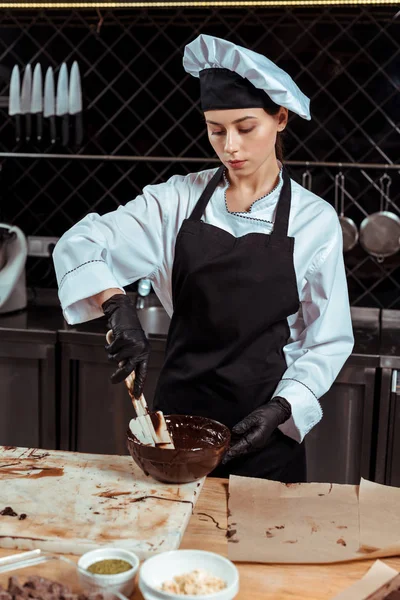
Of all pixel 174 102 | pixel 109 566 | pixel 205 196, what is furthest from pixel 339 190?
pixel 109 566

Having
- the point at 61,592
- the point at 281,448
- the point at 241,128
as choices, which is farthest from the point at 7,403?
the point at 61,592

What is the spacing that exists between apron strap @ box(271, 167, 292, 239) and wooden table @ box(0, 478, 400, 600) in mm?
796

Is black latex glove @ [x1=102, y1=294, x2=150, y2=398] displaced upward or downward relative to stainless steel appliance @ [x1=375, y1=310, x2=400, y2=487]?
upward

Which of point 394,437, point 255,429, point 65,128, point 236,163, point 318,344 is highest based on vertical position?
point 65,128

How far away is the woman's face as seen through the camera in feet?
5.83

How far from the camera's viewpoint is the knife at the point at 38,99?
3.48 metres

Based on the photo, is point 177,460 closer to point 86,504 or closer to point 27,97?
point 86,504

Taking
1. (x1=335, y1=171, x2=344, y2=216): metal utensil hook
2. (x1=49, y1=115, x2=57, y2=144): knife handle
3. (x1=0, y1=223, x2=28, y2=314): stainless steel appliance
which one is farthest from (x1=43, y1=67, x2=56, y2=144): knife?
(x1=335, y1=171, x2=344, y2=216): metal utensil hook

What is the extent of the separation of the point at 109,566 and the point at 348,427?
1.86 metres

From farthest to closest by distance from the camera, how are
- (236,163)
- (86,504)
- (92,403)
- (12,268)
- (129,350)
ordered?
(12,268) → (92,403) → (236,163) → (129,350) → (86,504)

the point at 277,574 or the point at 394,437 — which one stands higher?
the point at 277,574

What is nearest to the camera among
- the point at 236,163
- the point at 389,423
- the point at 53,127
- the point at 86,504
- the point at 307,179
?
the point at 86,504

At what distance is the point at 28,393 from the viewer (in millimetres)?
3104

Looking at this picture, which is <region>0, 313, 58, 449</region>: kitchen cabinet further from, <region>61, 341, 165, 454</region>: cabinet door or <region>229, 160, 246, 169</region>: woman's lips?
<region>229, 160, 246, 169</region>: woman's lips
